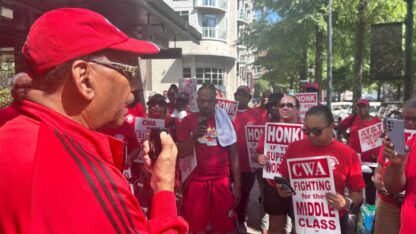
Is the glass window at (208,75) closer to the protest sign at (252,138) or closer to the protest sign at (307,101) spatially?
the protest sign at (307,101)

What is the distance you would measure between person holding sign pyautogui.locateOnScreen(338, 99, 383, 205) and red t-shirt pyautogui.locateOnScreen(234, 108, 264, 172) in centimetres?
162

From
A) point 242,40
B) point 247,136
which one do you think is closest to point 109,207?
point 247,136

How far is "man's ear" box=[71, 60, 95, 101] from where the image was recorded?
136 centimetres

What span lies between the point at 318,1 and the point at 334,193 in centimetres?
Result: 1611

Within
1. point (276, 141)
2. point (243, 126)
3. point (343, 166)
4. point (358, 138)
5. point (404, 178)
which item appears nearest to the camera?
point (404, 178)

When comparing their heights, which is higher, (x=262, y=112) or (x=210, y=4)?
(x=210, y=4)

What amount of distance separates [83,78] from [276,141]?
3.74 metres

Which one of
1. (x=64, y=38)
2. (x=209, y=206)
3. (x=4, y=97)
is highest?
(x=64, y=38)

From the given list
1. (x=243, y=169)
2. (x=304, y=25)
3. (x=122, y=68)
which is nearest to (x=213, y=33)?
(x=304, y=25)

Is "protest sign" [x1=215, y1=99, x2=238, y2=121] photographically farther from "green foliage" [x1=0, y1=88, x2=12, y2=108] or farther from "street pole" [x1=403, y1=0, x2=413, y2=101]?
"street pole" [x1=403, y1=0, x2=413, y2=101]

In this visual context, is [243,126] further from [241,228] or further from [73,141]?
[73,141]

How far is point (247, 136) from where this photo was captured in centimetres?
640

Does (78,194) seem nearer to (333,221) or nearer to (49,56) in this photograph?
(49,56)

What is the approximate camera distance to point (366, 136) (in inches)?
269
